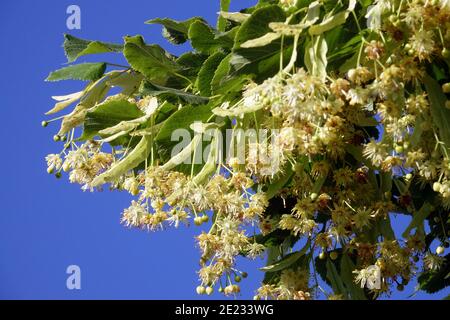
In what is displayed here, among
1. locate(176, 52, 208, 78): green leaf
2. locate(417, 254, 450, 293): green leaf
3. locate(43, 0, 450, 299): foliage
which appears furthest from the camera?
locate(417, 254, 450, 293): green leaf

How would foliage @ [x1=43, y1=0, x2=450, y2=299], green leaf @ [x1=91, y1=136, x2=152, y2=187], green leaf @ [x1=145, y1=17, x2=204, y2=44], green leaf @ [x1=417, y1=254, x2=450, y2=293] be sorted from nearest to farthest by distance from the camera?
foliage @ [x1=43, y1=0, x2=450, y2=299] < green leaf @ [x1=91, y1=136, x2=152, y2=187] < green leaf @ [x1=145, y1=17, x2=204, y2=44] < green leaf @ [x1=417, y1=254, x2=450, y2=293]

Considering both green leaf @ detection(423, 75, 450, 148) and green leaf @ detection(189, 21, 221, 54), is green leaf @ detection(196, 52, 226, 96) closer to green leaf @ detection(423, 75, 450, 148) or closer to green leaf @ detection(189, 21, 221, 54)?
green leaf @ detection(189, 21, 221, 54)

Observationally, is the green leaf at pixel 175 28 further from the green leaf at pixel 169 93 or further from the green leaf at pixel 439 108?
the green leaf at pixel 439 108

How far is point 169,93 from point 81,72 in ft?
1.08

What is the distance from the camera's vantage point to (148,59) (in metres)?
1.86

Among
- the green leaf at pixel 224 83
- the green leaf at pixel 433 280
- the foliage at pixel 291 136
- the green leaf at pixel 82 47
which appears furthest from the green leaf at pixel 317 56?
the green leaf at pixel 433 280

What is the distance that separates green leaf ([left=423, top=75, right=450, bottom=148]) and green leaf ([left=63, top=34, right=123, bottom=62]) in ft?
2.50

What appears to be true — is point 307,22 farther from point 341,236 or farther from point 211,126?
point 341,236

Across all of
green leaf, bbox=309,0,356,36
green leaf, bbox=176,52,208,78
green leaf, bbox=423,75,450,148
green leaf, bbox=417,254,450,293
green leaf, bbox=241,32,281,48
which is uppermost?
green leaf, bbox=176,52,208,78

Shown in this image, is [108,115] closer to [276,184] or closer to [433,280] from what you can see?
[276,184]

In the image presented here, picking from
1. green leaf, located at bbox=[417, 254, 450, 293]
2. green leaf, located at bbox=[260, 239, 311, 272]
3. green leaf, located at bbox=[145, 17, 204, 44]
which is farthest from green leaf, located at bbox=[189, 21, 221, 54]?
green leaf, located at bbox=[417, 254, 450, 293]

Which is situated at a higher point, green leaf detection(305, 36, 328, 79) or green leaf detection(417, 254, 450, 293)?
green leaf detection(305, 36, 328, 79)

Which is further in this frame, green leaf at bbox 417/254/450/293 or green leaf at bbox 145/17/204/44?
green leaf at bbox 417/254/450/293

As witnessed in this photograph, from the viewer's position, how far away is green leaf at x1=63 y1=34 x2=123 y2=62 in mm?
1955
